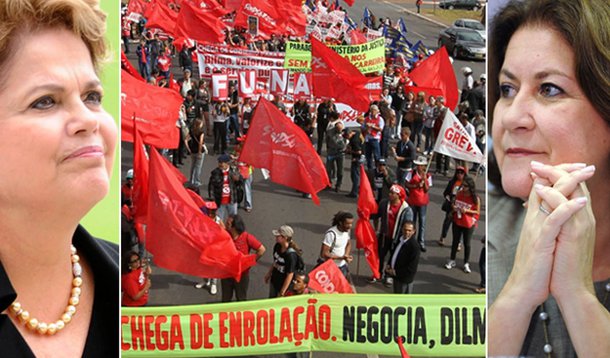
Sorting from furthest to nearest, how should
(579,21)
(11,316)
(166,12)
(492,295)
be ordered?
(166,12) → (492,295) → (579,21) → (11,316)

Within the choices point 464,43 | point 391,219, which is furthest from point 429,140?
point 464,43

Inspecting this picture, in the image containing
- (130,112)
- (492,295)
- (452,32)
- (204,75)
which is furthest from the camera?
(452,32)

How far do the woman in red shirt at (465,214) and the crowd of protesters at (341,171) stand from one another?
0.04 feet

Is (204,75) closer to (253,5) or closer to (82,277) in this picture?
(253,5)

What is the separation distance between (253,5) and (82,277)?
47.7 ft

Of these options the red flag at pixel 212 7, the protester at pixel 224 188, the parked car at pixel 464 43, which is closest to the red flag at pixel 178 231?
the protester at pixel 224 188

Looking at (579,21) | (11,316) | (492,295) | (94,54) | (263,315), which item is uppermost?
(579,21)

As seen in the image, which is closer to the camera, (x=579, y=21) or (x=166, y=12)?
(x=579, y=21)

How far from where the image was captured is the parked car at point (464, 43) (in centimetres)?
1997

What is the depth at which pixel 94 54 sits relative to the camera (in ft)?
6.72

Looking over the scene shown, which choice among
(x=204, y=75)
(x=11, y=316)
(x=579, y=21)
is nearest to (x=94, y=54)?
(x=11, y=316)

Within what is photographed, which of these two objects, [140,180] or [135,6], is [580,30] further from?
[135,6]

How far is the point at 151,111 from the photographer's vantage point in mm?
8203

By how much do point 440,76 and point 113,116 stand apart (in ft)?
36.9
